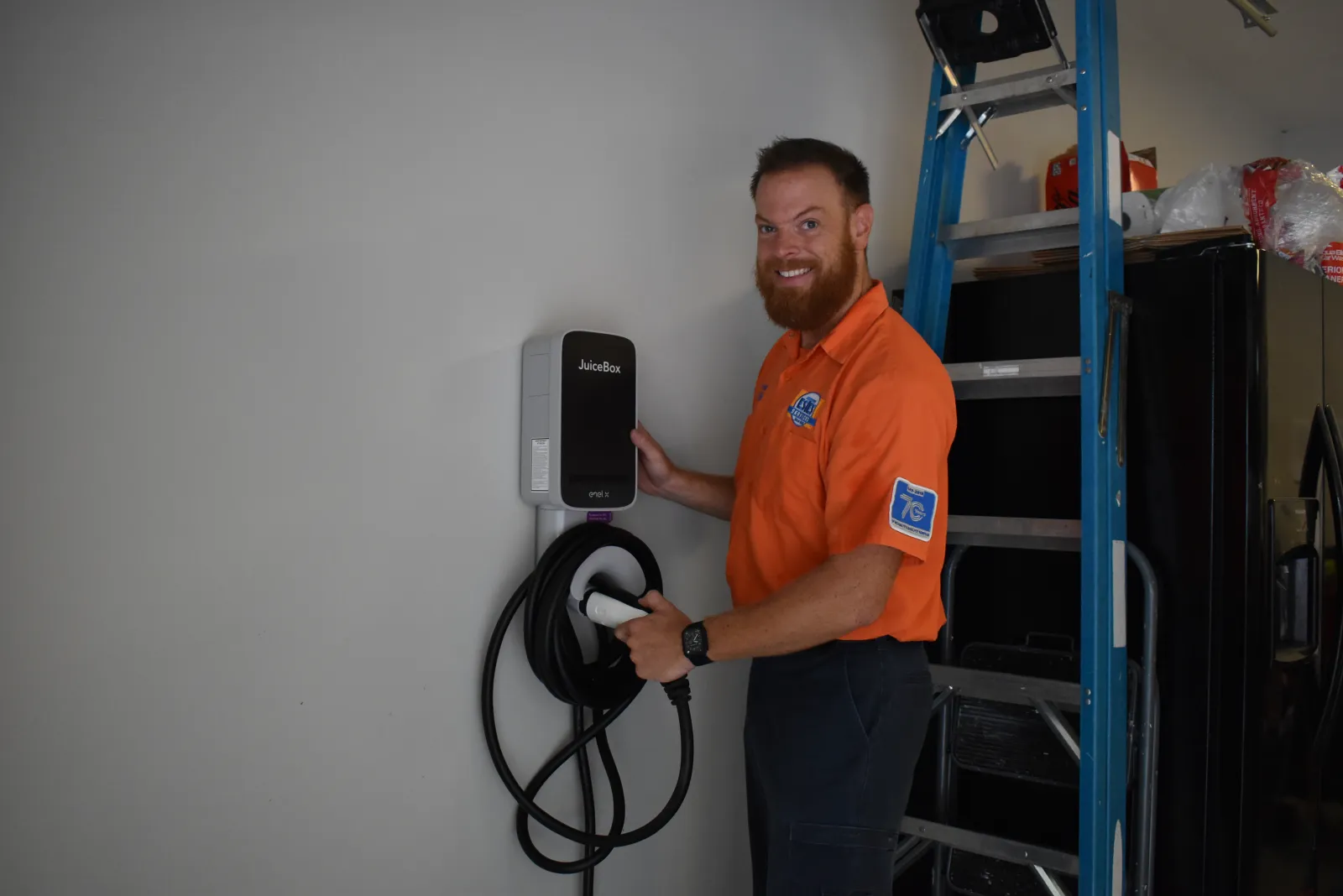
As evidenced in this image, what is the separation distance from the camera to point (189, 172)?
124cm

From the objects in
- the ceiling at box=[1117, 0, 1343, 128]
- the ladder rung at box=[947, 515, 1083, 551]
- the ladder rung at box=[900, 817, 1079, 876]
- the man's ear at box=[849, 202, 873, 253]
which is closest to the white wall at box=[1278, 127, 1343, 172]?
the ceiling at box=[1117, 0, 1343, 128]

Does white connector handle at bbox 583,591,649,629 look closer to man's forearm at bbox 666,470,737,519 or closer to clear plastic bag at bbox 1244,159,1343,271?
man's forearm at bbox 666,470,737,519

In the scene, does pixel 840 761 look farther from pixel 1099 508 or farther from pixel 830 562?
pixel 1099 508

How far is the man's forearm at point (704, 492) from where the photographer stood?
178cm

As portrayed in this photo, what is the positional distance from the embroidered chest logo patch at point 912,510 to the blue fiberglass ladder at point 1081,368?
1.55ft

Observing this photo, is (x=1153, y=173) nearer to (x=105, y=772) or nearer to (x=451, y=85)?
(x=451, y=85)

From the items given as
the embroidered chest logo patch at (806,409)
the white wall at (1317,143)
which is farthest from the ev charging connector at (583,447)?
the white wall at (1317,143)

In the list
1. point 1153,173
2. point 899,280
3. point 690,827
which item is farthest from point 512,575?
point 1153,173

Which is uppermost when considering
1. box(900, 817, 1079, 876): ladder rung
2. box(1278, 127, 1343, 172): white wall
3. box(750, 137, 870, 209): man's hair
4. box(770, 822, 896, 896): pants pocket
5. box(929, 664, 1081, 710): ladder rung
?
box(1278, 127, 1343, 172): white wall

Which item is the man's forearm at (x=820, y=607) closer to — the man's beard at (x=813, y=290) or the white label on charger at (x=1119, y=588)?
the man's beard at (x=813, y=290)

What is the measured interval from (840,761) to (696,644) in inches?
11.3

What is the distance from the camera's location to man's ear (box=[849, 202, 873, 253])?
1.70 m

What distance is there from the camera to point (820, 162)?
1.66 m

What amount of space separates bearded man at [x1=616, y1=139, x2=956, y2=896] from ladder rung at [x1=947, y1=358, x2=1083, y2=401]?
11.3 inches
